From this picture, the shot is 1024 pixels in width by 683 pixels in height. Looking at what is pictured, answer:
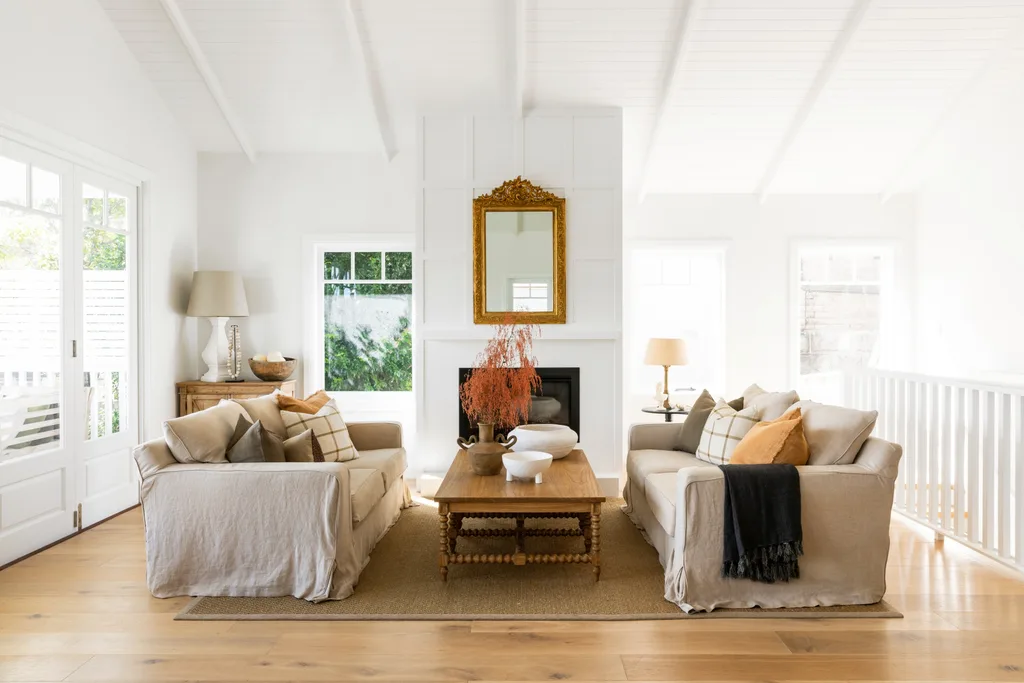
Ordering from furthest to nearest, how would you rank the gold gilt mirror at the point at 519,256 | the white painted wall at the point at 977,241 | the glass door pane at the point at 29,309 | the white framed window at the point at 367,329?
the white framed window at the point at 367,329, the gold gilt mirror at the point at 519,256, the white painted wall at the point at 977,241, the glass door pane at the point at 29,309

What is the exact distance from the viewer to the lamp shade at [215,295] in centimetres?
543

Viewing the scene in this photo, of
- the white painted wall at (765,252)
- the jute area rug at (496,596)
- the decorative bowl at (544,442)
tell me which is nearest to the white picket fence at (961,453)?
the jute area rug at (496,596)

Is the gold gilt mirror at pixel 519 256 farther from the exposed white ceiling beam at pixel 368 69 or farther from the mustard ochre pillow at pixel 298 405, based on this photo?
the mustard ochre pillow at pixel 298 405

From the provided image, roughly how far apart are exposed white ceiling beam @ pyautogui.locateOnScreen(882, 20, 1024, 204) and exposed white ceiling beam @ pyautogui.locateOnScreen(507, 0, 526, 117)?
10.3 ft

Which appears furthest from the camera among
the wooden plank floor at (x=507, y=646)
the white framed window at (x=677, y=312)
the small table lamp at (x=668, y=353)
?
the white framed window at (x=677, y=312)

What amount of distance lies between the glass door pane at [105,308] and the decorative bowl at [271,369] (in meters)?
0.94

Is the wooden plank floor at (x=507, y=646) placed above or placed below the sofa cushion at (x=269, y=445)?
below

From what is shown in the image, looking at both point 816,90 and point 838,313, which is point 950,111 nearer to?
point 816,90

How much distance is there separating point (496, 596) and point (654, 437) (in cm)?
176

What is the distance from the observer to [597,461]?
17.3ft

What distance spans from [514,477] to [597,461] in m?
1.91

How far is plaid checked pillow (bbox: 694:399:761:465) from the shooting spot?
12.5 feet

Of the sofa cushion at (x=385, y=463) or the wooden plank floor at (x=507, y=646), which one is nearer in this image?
the wooden plank floor at (x=507, y=646)

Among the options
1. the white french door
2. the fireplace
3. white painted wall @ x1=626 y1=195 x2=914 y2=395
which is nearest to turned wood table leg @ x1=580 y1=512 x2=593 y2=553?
the fireplace
